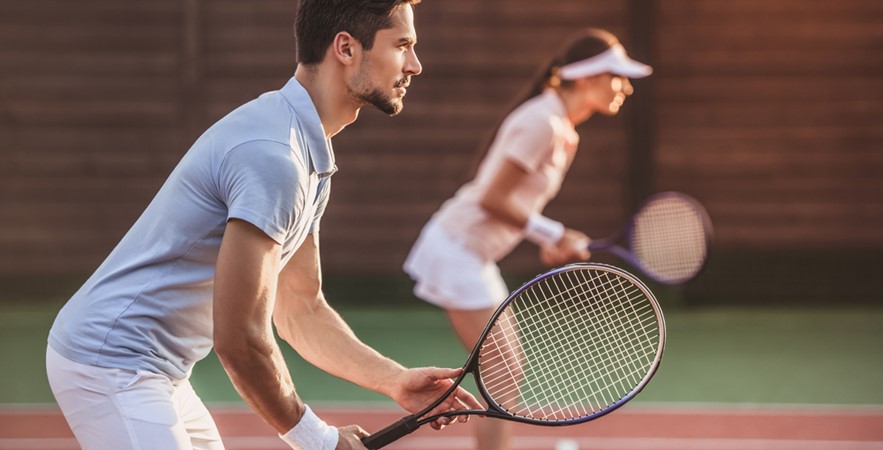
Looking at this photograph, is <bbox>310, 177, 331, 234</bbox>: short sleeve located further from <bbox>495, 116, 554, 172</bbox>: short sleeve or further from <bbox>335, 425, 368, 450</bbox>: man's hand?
<bbox>495, 116, 554, 172</bbox>: short sleeve

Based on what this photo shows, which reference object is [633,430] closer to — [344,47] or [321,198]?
[321,198]

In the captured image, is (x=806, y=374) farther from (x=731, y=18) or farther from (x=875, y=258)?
(x=731, y=18)

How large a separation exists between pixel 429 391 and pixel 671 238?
341cm

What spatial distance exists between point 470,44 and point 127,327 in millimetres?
7068

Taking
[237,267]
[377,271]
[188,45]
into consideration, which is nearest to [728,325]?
[377,271]

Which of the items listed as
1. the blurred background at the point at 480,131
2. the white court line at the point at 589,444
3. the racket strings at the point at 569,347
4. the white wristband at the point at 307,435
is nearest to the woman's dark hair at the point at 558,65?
the racket strings at the point at 569,347

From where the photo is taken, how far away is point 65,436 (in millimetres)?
5496

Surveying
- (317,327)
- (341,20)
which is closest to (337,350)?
(317,327)

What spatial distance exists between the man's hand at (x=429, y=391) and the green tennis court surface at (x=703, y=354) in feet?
11.9

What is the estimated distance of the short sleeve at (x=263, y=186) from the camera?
208 cm

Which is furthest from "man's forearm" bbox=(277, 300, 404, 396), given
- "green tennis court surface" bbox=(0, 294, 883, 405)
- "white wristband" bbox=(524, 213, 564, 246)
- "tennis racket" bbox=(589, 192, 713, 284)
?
"green tennis court surface" bbox=(0, 294, 883, 405)

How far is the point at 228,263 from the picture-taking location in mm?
2066

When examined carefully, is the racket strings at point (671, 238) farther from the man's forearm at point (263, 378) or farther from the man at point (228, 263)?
the man's forearm at point (263, 378)

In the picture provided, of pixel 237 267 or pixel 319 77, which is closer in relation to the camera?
pixel 237 267
